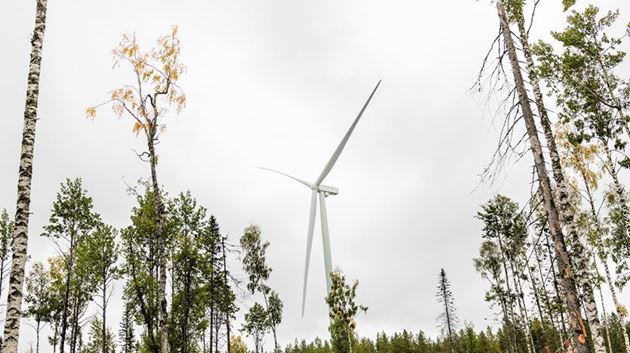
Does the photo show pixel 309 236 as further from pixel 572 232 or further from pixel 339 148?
pixel 572 232

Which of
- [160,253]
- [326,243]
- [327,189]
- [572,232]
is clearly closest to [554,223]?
[572,232]

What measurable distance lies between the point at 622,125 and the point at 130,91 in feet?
65.4

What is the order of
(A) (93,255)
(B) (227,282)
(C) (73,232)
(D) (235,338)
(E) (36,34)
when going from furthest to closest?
(D) (235,338), (B) (227,282), (C) (73,232), (A) (93,255), (E) (36,34)

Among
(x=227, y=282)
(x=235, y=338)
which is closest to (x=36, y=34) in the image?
(x=227, y=282)

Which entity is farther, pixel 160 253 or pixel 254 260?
pixel 254 260

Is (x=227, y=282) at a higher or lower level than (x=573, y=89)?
lower

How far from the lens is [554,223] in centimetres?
687

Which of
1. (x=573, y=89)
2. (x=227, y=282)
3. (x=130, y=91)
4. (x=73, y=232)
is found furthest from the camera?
(x=227, y=282)

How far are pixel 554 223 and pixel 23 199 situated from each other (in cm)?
950

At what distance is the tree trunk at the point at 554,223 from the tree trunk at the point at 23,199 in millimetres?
8913

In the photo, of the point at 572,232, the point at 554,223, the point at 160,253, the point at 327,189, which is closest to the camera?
the point at 554,223

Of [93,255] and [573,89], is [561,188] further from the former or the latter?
[93,255]

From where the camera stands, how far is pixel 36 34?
1030 cm

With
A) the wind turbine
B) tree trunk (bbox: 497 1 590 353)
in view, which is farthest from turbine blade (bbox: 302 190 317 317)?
tree trunk (bbox: 497 1 590 353)
